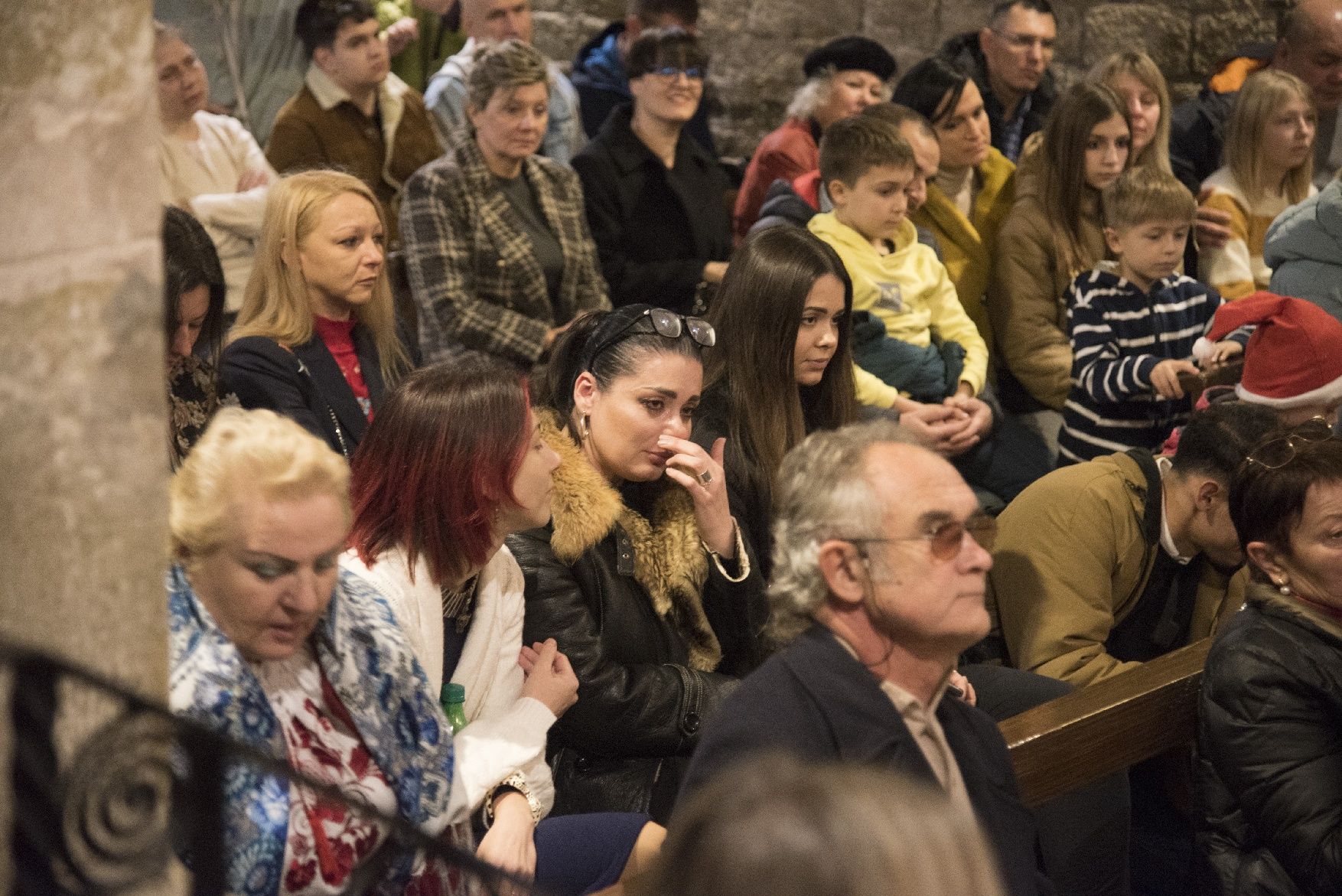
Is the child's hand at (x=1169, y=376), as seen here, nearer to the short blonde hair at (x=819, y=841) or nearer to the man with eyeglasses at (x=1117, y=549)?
the man with eyeglasses at (x=1117, y=549)

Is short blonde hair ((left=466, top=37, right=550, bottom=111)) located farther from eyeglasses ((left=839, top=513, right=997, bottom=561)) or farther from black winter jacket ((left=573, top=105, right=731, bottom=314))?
eyeglasses ((left=839, top=513, right=997, bottom=561))

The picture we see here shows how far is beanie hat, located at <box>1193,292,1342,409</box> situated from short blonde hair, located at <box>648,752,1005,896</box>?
3.06m

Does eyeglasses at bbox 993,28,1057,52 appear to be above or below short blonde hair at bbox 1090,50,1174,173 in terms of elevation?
above

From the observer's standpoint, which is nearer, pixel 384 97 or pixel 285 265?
pixel 285 265

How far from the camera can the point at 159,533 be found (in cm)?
186

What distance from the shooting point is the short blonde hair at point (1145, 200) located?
4.79m

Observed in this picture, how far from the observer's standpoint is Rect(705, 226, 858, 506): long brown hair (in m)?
3.63

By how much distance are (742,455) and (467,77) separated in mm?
2190

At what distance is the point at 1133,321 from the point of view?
486 cm

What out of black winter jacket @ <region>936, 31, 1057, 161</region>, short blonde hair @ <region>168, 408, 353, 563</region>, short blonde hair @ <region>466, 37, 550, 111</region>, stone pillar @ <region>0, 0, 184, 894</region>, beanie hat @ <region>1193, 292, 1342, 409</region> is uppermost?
stone pillar @ <region>0, 0, 184, 894</region>

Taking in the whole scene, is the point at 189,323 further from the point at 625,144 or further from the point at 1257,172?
the point at 1257,172

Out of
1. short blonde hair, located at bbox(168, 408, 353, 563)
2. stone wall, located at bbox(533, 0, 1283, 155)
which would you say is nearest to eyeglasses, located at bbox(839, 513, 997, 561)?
short blonde hair, located at bbox(168, 408, 353, 563)

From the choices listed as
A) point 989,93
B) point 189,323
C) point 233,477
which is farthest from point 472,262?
point 233,477

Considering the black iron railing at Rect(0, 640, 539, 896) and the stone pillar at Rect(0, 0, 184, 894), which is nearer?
the black iron railing at Rect(0, 640, 539, 896)
